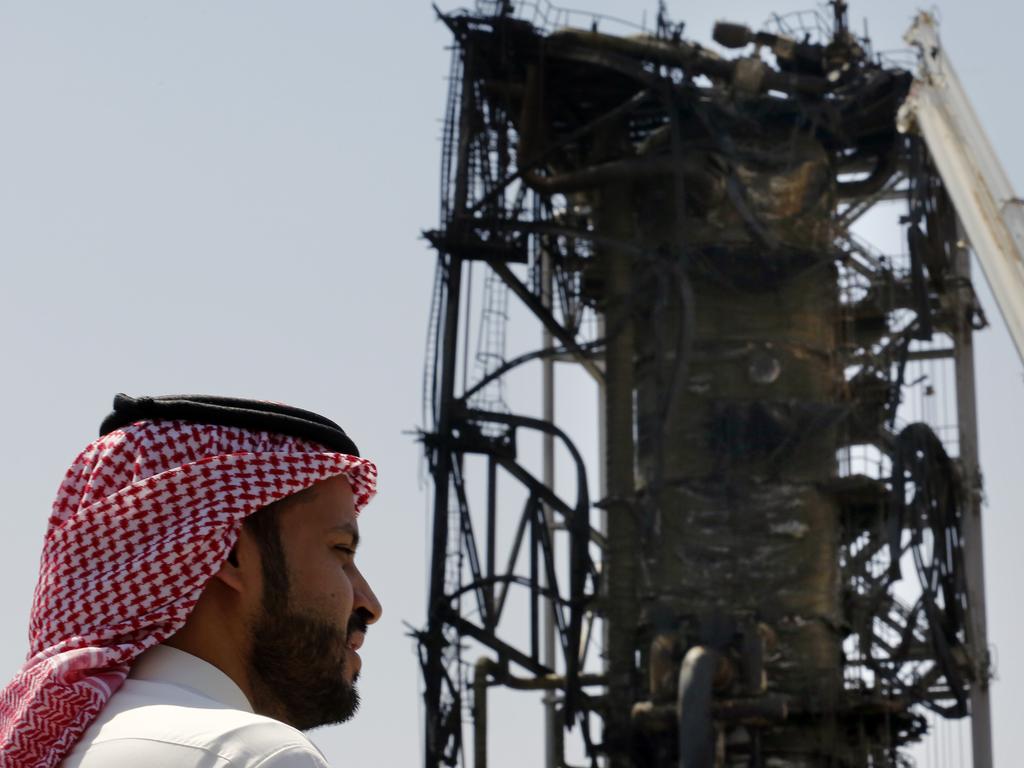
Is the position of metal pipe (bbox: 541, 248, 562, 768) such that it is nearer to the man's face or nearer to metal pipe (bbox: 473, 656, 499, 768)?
metal pipe (bbox: 473, 656, 499, 768)

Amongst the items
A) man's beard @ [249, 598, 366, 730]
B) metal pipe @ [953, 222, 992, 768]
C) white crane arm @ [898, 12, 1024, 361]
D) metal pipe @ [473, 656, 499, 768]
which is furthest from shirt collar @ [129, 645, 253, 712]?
metal pipe @ [953, 222, 992, 768]

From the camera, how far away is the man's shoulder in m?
3.39

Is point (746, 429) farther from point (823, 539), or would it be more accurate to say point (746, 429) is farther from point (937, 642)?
point (937, 642)

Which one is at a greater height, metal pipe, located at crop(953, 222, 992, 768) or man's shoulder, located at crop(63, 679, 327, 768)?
metal pipe, located at crop(953, 222, 992, 768)

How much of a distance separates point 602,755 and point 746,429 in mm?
6659

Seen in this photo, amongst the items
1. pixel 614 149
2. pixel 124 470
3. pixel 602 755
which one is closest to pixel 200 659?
pixel 124 470

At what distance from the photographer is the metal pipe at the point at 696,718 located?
37844 mm

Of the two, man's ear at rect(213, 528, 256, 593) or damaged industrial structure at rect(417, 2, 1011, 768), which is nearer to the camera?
man's ear at rect(213, 528, 256, 593)

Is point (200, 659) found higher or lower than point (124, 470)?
lower

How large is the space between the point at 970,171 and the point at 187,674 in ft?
98.0

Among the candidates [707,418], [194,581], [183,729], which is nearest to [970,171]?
[707,418]

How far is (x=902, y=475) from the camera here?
135ft

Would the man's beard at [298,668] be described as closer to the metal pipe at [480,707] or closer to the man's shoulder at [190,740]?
the man's shoulder at [190,740]

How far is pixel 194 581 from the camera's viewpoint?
414 cm
